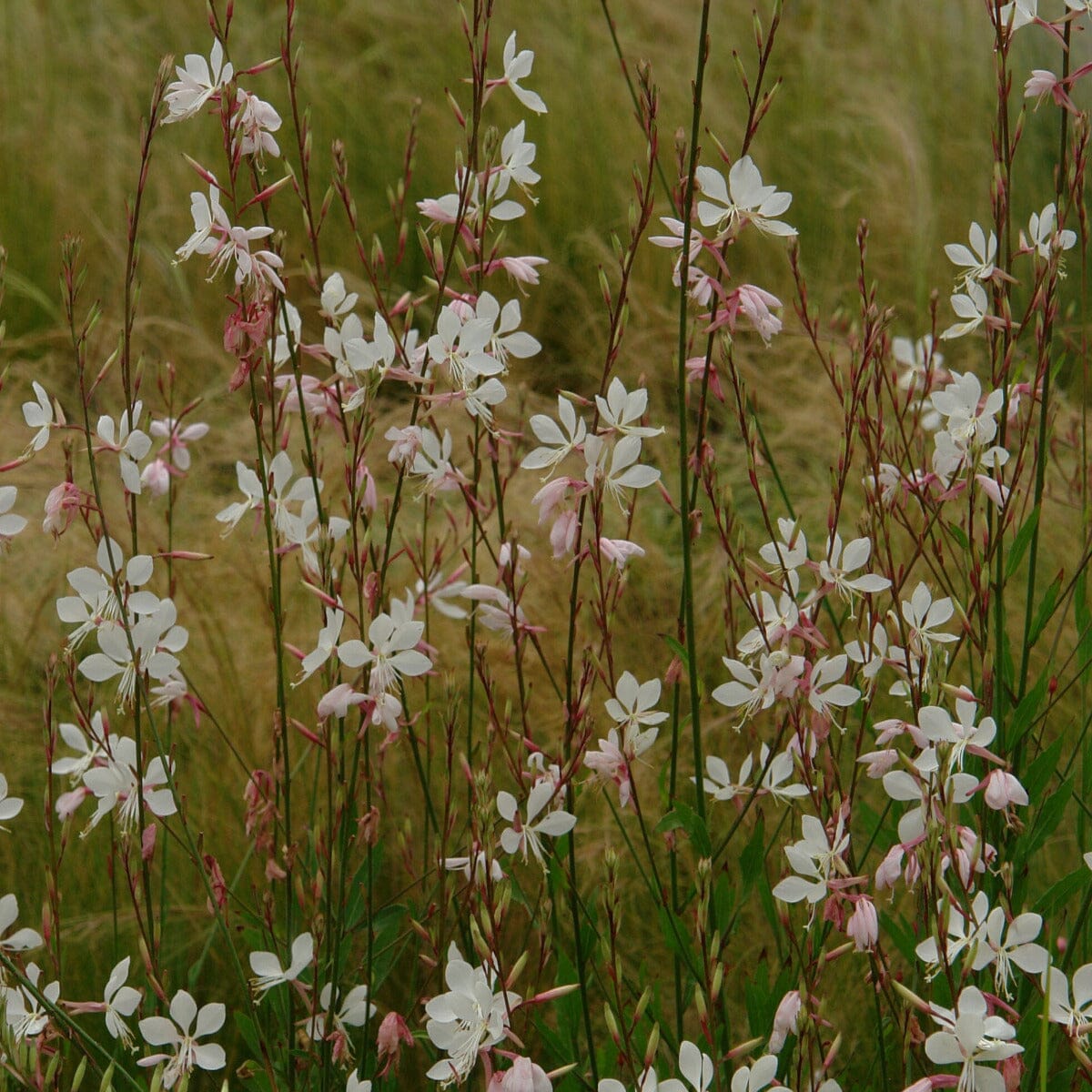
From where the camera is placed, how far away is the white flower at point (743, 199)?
1224mm

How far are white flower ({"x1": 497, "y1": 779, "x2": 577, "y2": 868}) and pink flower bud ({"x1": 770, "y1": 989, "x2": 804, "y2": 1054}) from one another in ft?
0.75

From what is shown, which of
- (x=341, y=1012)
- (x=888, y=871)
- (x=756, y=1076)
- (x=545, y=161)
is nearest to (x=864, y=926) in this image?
(x=888, y=871)

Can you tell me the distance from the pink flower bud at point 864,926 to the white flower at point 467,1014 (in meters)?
0.28

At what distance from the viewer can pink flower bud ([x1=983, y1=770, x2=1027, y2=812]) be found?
1084 millimetres

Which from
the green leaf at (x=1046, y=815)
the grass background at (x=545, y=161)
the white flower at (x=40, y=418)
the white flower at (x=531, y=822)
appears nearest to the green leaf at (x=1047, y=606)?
the green leaf at (x=1046, y=815)

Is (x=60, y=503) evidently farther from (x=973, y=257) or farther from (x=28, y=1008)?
(x=973, y=257)

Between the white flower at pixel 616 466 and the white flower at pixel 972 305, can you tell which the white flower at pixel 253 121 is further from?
the white flower at pixel 972 305

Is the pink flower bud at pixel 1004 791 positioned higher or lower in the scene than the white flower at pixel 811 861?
higher

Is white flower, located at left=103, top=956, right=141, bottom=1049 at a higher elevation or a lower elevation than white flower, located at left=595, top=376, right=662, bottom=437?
lower

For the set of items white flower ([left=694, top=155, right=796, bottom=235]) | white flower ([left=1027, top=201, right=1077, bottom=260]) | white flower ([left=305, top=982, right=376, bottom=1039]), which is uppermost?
white flower ([left=694, top=155, right=796, bottom=235])

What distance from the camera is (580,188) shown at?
4133 mm

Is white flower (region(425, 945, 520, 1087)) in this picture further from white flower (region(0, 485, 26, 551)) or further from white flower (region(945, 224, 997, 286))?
white flower (region(945, 224, 997, 286))

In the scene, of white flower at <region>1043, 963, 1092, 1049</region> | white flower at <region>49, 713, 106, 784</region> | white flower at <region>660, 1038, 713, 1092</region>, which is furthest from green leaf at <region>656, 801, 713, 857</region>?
white flower at <region>49, 713, 106, 784</region>

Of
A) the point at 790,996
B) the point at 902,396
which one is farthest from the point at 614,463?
the point at 902,396
